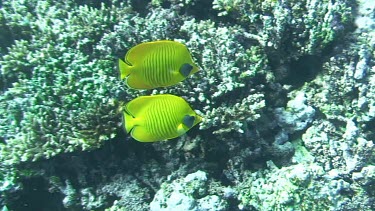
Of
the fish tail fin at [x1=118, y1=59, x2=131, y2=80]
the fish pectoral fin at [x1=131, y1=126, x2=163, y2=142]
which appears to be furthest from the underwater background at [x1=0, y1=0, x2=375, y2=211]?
the fish tail fin at [x1=118, y1=59, x2=131, y2=80]

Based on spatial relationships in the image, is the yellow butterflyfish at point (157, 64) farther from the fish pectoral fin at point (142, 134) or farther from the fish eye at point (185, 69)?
the fish pectoral fin at point (142, 134)

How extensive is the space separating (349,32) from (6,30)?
4.43m

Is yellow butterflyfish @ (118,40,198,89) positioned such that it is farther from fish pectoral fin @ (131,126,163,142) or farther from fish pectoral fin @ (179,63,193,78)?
fish pectoral fin @ (131,126,163,142)

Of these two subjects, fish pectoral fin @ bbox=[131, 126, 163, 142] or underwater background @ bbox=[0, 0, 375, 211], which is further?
underwater background @ bbox=[0, 0, 375, 211]

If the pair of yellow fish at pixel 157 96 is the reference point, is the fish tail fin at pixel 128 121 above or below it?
below

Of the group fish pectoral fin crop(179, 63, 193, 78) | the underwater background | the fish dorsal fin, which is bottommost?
the underwater background

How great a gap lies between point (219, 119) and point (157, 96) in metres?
1.23

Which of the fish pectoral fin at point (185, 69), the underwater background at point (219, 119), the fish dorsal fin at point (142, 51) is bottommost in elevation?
the underwater background at point (219, 119)

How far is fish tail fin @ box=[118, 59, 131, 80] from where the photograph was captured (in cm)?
235

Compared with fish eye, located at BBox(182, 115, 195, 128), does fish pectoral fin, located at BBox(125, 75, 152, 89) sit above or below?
above

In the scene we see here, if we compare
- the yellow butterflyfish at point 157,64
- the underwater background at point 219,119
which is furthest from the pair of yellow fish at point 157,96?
the underwater background at point 219,119

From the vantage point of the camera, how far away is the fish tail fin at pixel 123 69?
92.5 inches

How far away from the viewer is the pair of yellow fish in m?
2.30

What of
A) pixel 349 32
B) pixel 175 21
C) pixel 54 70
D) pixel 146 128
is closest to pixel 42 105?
pixel 54 70
